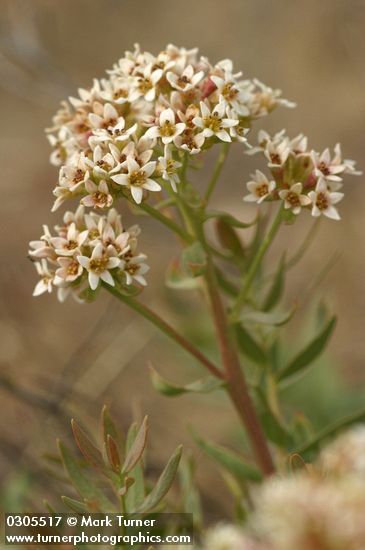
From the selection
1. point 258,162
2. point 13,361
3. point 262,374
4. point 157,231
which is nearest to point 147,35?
point 258,162

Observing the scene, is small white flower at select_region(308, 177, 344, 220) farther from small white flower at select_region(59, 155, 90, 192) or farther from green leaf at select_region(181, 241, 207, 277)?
small white flower at select_region(59, 155, 90, 192)

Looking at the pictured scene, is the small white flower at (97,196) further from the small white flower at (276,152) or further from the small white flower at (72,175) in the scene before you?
the small white flower at (276,152)

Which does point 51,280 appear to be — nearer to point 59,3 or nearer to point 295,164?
point 295,164

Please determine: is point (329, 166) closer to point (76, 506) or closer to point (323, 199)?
point (323, 199)

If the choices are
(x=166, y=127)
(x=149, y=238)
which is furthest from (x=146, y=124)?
(x=149, y=238)

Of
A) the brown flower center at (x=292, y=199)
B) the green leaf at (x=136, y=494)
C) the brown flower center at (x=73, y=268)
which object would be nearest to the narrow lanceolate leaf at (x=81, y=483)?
the green leaf at (x=136, y=494)

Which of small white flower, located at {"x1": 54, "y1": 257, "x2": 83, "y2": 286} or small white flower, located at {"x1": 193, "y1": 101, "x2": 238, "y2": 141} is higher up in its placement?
small white flower, located at {"x1": 193, "y1": 101, "x2": 238, "y2": 141}

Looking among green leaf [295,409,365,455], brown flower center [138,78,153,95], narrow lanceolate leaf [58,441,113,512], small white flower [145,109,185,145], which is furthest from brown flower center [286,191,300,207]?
narrow lanceolate leaf [58,441,113,512]
